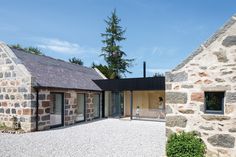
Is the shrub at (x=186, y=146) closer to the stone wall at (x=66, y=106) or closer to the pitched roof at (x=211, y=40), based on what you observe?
the pitched roof at (x=211, y=40)

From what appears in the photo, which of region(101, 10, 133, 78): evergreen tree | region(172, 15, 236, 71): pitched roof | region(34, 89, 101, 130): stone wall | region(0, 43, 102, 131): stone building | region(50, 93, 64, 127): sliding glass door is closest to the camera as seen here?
region(172, 15, 236, 71): pitched roof

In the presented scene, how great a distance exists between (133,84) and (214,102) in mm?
11823

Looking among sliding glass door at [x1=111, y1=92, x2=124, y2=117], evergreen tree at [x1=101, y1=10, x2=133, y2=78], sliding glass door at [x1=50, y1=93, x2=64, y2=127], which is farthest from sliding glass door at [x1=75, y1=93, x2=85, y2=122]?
evergreen tree at [x1=101, y1=10, x2=133, y2=78]

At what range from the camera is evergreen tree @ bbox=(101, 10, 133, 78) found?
3753cm

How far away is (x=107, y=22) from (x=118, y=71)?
28.4ft

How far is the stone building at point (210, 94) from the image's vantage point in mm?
6387

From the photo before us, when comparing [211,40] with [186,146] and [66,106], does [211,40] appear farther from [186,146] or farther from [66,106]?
[66,106]

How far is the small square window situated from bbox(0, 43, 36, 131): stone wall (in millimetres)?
9518

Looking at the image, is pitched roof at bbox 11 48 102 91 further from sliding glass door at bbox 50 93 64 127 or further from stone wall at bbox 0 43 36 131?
sliding glass door at bbox 50 93 64 127

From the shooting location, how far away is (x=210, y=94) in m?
6.81

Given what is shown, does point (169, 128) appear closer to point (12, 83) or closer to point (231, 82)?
point (231, 82)

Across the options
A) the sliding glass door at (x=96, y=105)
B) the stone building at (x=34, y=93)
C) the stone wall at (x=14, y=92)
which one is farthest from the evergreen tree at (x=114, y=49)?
the stone wall at (x=14, y=92)

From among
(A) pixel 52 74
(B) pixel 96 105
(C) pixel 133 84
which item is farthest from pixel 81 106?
(C) pixel 133 84

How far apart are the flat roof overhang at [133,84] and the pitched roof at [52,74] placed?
0.71 meters
